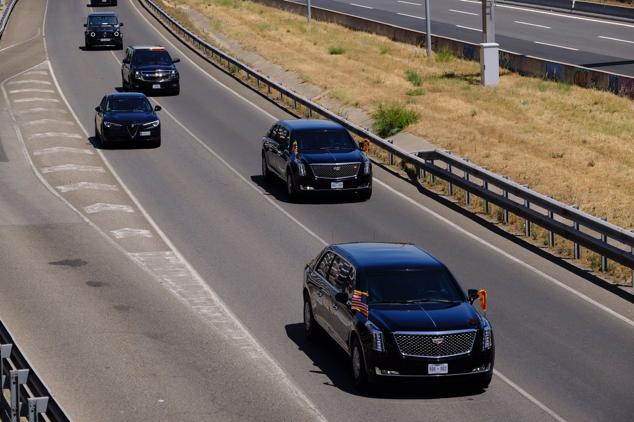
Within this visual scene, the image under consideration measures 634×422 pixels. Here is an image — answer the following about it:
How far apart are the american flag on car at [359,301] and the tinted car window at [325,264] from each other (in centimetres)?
165

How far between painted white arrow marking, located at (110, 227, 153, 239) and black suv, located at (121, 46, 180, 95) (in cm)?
2134

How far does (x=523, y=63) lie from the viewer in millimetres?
52062

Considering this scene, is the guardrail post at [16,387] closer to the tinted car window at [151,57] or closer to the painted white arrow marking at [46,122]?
the painted white arrow marking at [46,122]

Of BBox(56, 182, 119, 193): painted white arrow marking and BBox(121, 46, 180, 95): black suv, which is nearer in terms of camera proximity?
BBox(56, 182, 119, 193): painted white arrow marking

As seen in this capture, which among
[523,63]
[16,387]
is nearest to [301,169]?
[16,387]

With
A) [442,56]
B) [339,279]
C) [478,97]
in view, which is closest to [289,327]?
[339,279]

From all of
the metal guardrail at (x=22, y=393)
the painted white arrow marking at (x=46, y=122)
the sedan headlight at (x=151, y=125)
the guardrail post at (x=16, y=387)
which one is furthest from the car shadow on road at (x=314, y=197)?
the guardrail post at (x=16, y=387)

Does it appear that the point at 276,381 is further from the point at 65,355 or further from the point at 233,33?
the point at 233,33

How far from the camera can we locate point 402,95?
156ft

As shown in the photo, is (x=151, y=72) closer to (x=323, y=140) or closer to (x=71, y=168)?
(x=71, y=168)

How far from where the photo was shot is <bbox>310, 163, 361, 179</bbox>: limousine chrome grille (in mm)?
29172

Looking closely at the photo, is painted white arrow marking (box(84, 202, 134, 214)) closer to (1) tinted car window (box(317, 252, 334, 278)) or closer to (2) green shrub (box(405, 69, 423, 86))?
(1) tinted car window (box(317, 252, 334, 278))

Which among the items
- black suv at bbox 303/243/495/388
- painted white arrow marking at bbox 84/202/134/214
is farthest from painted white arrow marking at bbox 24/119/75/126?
black suv at bbox 303/243/495/388

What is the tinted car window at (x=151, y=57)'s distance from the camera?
48.5 metres
